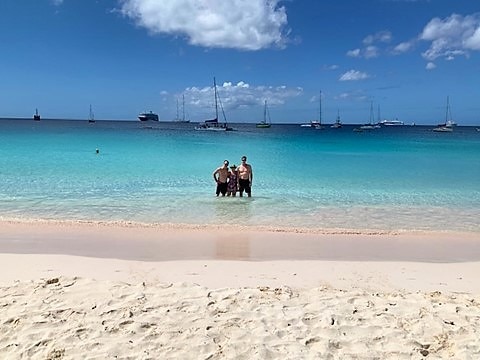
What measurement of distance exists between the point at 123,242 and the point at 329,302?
212 inches

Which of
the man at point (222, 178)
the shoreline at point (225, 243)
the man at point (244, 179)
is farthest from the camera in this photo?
the man at point (244, 179)

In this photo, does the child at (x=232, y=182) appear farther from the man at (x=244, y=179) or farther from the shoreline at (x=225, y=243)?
the shoreline at (x=225, y=243)

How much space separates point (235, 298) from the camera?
5.85m

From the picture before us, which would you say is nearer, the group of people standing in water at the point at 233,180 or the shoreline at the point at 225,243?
the shoreline at the point at 225,243

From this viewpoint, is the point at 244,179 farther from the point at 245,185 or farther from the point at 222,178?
the point at 222,178

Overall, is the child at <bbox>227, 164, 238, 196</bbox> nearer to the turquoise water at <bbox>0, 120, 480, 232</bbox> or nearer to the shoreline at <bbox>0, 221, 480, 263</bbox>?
the turquoise water at <bbox>0, 120, 480, 232</bbox>

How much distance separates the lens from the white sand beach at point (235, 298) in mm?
4590

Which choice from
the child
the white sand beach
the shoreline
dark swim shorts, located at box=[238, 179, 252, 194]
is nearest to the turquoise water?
dark swim shorts, located at box=[238, 179, 252, 194]

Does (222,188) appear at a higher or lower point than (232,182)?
lower

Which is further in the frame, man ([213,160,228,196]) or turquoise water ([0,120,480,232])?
man ([213,160,228,196])

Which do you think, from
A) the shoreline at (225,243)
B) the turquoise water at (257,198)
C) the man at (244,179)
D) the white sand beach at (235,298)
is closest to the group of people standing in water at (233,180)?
the man at (244,179)

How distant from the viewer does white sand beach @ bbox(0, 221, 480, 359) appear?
4.59 metres

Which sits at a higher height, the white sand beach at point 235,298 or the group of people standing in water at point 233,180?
the group of people standing in water at point 233,180

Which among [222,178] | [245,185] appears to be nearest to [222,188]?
[222,178]
